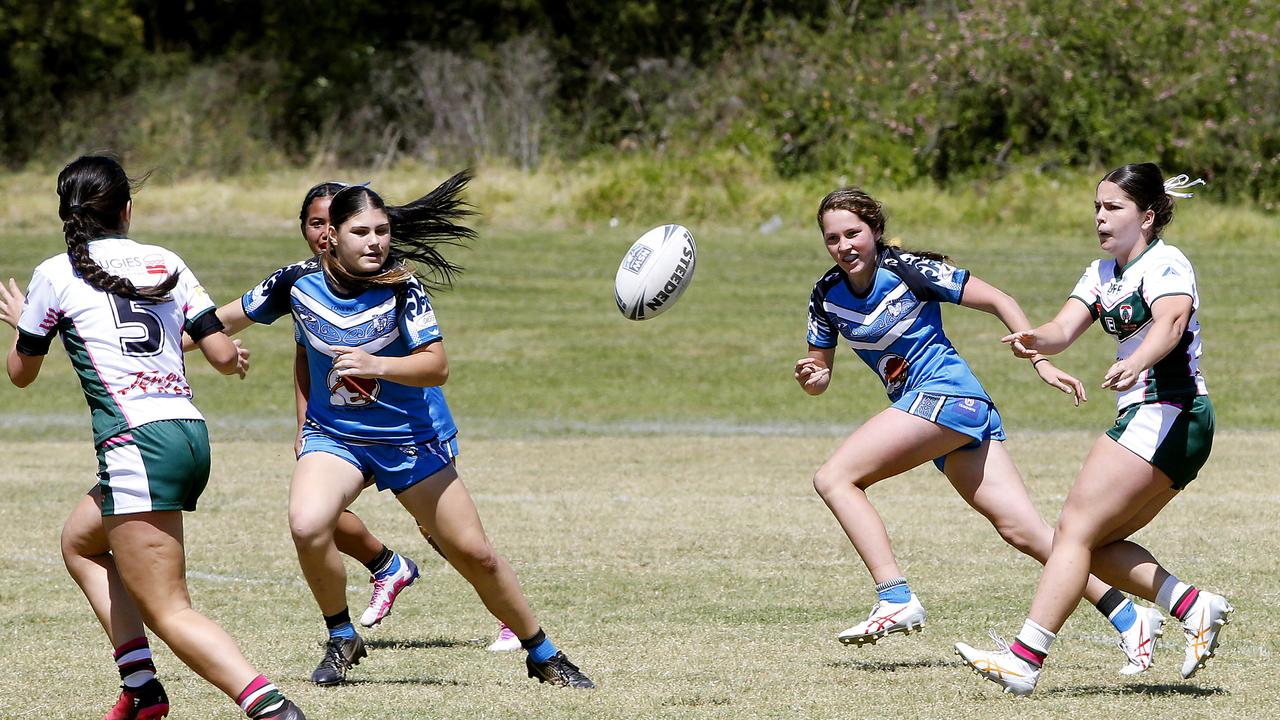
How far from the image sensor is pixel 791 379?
17.7 m

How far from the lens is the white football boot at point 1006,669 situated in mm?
5336

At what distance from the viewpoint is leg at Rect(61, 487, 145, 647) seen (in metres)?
5.17

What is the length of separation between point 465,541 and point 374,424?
51 cm

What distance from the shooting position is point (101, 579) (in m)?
5.23

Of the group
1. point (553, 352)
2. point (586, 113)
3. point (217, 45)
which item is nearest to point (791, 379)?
point (553, 352)

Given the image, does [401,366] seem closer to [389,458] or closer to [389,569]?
[389,458]

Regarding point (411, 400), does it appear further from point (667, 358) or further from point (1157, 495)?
point (667, 358)

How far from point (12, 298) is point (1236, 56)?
79.2 ft

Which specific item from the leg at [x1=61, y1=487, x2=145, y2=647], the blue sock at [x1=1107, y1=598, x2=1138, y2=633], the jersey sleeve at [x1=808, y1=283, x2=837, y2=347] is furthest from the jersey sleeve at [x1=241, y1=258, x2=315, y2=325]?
the blue sock at [x1=1107, y1=598, x2=1138, y2=633]

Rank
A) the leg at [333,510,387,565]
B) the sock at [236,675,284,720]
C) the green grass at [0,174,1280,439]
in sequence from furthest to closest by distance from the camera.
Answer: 1. the green grass at [0,174,1280,439]
2. the leg at [333,510,387,565]
3. the sock at [236,675,284,720]

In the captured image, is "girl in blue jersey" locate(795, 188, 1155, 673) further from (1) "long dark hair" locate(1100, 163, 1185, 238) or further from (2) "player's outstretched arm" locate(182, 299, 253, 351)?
(2) "player's outstretched arm" locate(182, 299, 253, 351)

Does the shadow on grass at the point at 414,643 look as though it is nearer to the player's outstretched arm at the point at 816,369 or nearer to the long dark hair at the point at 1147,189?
the player's outstretched arm at the point at 816,369

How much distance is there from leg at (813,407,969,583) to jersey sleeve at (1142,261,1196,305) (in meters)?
1.08

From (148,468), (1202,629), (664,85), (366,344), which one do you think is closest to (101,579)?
(148,468)
